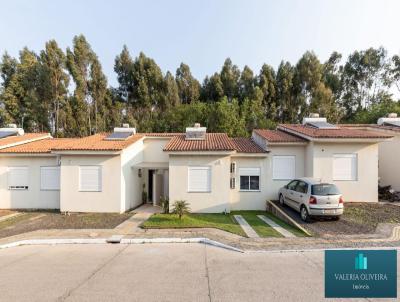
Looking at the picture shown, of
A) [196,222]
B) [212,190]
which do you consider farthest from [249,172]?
[196,222]

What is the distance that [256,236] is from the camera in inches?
379

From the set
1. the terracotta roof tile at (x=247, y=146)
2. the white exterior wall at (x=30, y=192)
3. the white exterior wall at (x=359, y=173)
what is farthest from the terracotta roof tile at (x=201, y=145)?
the white exterior wall at (x=30, y=192)

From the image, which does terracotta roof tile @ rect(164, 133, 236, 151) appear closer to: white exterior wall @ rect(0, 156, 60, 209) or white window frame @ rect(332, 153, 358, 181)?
white window frame @ rect(332, 153, 358, 181)

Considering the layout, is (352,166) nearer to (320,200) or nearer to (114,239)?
(320,200)

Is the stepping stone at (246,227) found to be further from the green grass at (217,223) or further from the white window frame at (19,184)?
the white window frame at (19,184)

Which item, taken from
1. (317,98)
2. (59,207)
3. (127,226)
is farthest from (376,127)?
(59,207)

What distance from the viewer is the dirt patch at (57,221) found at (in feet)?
36.4

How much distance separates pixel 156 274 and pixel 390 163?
57.6ft

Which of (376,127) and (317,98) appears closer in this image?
(376,127)

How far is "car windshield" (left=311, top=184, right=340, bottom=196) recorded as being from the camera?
10874 mm

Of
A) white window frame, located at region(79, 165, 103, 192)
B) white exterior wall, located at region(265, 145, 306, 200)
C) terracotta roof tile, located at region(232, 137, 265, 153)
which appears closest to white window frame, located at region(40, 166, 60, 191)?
white window frame, located at region(79, 165, 103, 192)

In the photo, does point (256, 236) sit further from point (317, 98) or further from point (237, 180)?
point (317, 98)

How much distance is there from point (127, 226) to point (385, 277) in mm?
9130

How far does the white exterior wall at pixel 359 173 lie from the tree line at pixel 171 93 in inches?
574
